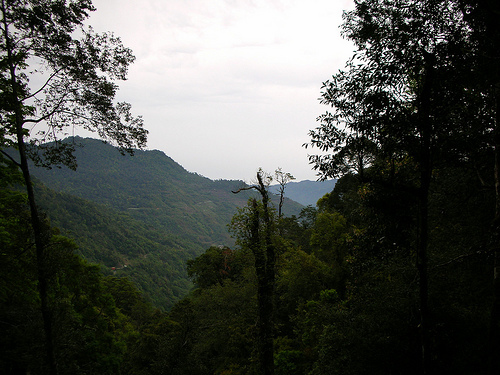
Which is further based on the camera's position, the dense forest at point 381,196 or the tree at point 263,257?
the tree at point 263,257

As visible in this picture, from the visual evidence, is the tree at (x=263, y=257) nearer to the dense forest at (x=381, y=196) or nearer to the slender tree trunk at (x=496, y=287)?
the dense forest at (x=381, y=196)

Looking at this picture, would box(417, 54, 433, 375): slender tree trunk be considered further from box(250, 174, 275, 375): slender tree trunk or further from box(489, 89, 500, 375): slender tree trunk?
box(250, 174, 275, 375): slender tree trunk

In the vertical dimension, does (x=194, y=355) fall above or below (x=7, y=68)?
below

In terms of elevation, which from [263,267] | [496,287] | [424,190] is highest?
[424,190]

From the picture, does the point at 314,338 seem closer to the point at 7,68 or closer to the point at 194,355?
the point at 194,355

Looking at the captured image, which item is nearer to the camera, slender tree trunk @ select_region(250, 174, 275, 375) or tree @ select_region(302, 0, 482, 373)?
tree @ select_region(302, 0, 482, 373)

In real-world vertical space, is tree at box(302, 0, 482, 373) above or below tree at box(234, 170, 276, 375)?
above

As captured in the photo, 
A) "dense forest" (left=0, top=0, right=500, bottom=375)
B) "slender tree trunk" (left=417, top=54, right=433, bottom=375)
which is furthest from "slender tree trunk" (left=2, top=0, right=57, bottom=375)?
"slender tree trunk" (left=417, top=54, right=433, bottom=375)

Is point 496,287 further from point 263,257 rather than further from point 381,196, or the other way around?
point 263,257

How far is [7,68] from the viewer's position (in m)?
6.74

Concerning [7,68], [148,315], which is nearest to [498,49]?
[7,68]

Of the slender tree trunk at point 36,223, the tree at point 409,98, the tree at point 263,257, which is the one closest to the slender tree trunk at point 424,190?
the tree at point 409,98

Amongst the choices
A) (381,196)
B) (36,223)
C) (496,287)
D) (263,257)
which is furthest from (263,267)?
(36,223)

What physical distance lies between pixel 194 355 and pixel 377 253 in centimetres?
1204
